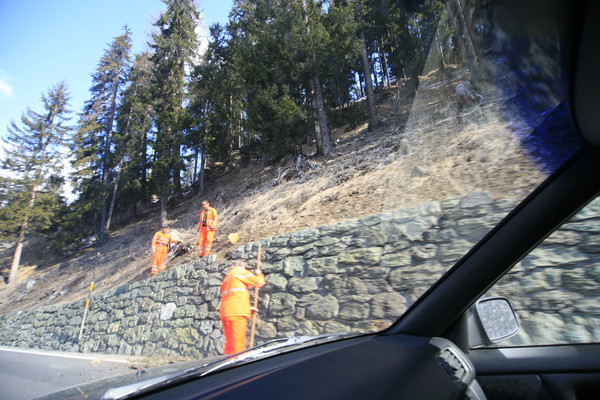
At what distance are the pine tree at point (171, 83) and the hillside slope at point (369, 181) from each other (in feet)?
10.7

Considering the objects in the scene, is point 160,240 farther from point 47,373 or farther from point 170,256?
point 47,373

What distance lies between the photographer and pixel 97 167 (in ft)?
93.1

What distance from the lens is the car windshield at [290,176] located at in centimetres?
244

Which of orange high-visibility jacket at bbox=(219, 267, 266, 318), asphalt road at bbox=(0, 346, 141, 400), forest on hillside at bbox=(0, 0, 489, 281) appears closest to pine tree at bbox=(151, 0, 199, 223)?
forest on hillside at bbox=(0, 0, 489, 281)

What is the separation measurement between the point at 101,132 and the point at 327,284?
32.6 metres

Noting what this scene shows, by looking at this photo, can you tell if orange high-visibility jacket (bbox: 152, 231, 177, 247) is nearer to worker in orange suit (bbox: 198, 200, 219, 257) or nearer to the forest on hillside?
worker in orange suit (bbox: 198, 200, 219, 257)

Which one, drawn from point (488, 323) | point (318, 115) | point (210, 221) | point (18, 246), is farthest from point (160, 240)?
point (18, 246)

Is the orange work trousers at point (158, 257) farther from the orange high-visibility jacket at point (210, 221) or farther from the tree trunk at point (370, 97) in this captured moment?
the tree trunk at point (370, 97)

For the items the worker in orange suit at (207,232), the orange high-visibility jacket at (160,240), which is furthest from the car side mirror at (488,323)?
the orange high-visibility jacket at (160,240)

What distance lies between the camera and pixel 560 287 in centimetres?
261

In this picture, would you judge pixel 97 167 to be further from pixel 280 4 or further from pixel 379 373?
pixel 379 373

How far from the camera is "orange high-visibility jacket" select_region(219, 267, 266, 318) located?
5148 mm

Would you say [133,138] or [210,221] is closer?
[210,221]

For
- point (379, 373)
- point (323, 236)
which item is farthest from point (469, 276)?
point (323, 236)
